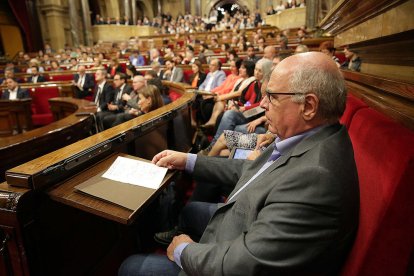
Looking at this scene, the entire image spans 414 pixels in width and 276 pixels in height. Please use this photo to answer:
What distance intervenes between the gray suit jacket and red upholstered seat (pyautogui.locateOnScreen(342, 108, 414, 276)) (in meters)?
0.04

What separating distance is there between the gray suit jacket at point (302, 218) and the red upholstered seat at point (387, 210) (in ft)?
0.13

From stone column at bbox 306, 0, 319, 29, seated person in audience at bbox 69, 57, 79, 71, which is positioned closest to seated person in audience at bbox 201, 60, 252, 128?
seated person in audience at bbox 69, 57, 79, 71

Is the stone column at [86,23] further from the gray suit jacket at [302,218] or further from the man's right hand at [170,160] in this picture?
the gray suit jacket at [302,218]

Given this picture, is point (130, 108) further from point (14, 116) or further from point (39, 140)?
point (39, 140)

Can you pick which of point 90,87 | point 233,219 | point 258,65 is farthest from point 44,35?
point 233,219

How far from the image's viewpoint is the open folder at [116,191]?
1.01 m

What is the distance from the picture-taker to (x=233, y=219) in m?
0.94

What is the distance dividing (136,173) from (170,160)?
0.18m

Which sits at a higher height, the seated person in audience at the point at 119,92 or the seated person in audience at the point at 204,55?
the seated person in audience at the point at 204,55

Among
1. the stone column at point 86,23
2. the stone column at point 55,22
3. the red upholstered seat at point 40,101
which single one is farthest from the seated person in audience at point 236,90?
the stone column at point 86,23

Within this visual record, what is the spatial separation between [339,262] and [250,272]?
0.77 feet

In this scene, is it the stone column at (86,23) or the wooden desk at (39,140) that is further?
the stone column at (86,23)

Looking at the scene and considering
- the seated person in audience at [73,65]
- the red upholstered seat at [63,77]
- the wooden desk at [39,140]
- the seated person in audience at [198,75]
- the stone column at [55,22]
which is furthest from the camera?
the stone column at [55,22]

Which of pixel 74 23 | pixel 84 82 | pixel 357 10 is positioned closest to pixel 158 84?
pixel 84 82
